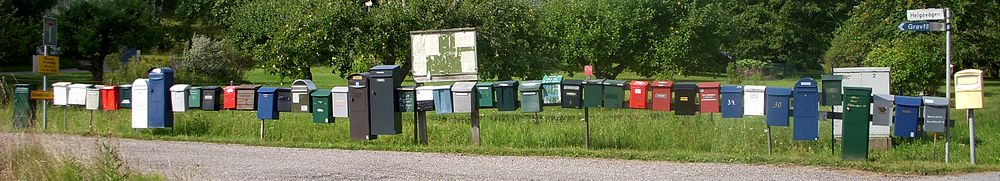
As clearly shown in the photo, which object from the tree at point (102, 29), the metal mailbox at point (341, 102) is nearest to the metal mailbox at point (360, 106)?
the metal mailbox at point (341, 102)

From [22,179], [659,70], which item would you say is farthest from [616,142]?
[659,70]

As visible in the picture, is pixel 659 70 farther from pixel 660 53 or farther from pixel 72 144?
pixel 72 144

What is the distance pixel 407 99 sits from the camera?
49.4 feet

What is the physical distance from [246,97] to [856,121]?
898 centimetres

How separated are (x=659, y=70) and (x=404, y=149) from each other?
1278 inches

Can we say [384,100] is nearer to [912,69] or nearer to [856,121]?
[856,121]

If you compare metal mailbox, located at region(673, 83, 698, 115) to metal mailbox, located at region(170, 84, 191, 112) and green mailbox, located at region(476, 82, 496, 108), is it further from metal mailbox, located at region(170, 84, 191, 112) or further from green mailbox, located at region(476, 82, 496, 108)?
metal mailbox, located at region(170, 84, 191, 112)

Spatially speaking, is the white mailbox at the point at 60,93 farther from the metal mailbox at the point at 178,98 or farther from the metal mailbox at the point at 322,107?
the metal mailbox at the point at 322,107

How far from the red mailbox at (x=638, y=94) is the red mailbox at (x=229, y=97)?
20.2ft

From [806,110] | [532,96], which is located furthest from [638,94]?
[806,110]

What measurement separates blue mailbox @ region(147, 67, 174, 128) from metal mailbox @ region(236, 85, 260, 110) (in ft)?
3.80

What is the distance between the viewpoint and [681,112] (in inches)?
576

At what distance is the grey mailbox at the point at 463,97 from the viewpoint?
14.8 m

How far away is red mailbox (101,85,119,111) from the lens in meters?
17.2
